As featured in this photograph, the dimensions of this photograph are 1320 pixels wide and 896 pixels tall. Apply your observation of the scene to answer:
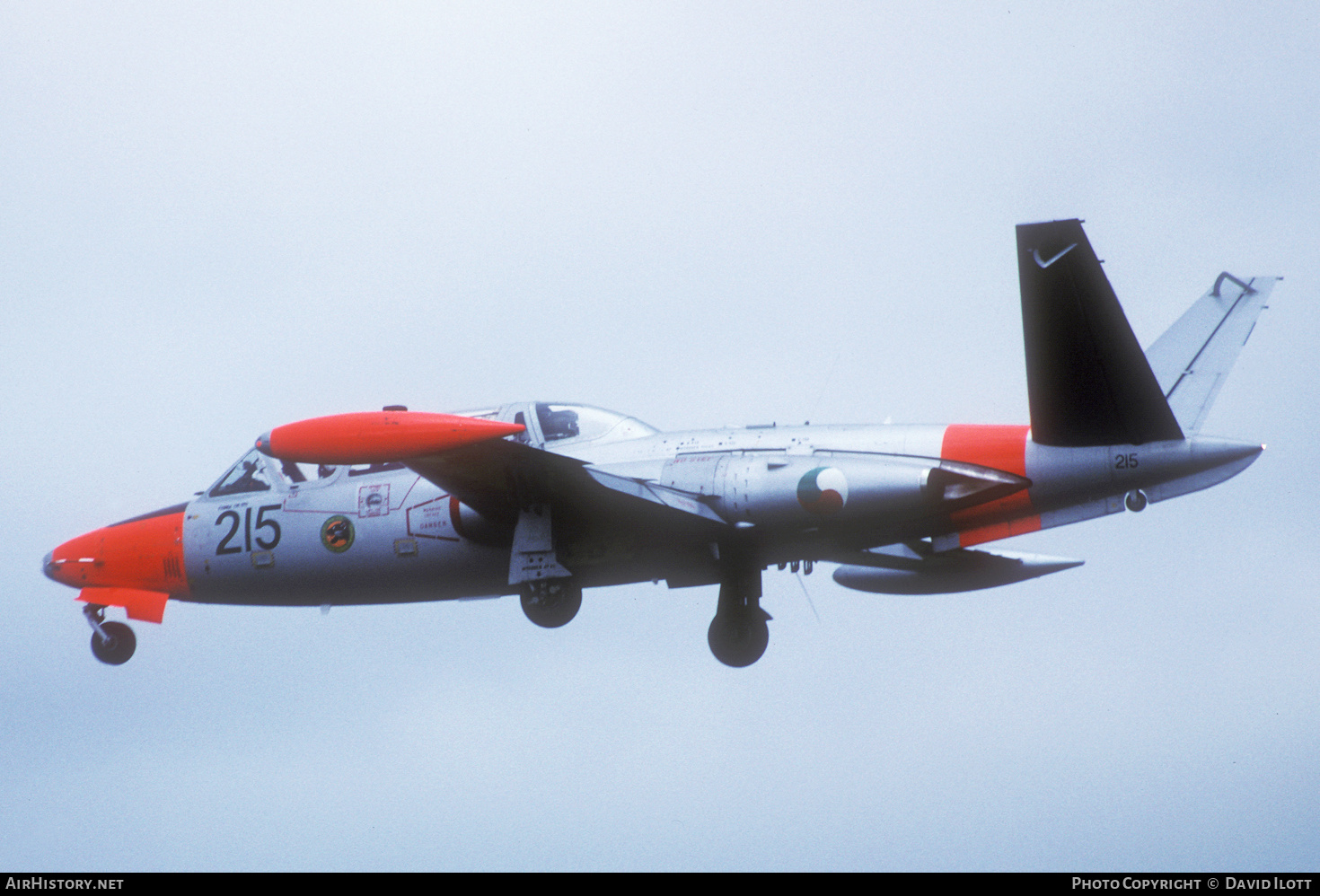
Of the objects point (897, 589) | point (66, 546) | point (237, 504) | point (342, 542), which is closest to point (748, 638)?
point (897, 589)

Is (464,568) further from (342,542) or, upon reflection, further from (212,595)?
(212,595)

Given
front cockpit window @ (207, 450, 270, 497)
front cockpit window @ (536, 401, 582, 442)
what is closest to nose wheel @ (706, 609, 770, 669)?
front cockpit window @ (536, 401, 582, 442)

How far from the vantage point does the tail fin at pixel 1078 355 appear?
16.4m

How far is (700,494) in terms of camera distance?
20.1 meters

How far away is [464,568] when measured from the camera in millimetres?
22297

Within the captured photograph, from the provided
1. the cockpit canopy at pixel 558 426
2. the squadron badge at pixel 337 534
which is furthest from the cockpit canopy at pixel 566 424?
the squadron badge at pixel 337 534

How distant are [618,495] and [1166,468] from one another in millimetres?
6972

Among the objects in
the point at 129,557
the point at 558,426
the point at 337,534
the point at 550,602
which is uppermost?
the point at 558,426

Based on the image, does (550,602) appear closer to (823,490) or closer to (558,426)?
(558,426)

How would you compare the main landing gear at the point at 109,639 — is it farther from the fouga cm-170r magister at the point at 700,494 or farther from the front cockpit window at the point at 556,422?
the front cockpit window at the point at 556,422

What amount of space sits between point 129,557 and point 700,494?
10462 mm

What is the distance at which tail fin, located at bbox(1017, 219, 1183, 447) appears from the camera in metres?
16.4

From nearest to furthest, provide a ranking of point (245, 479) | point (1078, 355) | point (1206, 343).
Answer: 1. point (1078, 355)
2. point (1206, 343)
3. point (245, 479)

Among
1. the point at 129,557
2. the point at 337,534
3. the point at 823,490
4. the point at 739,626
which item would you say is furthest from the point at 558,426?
the point at 129,557
